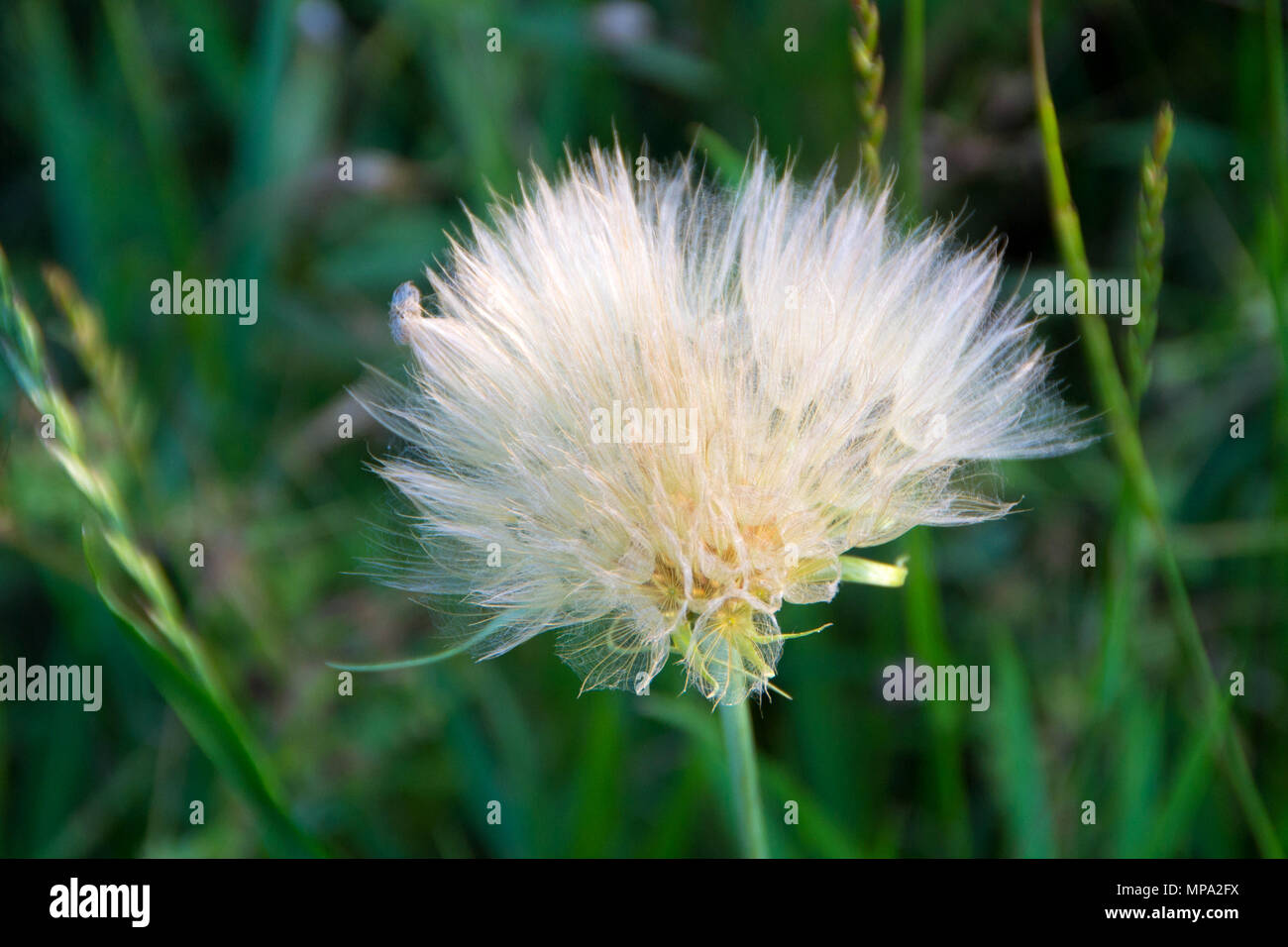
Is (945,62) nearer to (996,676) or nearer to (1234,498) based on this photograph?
(1234,498)

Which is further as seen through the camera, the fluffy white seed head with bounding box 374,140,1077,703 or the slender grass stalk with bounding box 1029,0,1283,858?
the slender grass stalk with bounding box 1029,0,1283,858

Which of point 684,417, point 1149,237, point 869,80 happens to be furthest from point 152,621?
point 1149,237

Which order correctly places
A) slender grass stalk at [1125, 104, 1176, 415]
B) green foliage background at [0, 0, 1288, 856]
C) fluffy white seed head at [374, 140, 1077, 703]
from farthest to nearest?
green foliage background at [0, 0, 1288, 856] → slender grass stalk at [1125, 104, 1176, 415] → fluffy white seed head at [374, 140, 1077, 703]

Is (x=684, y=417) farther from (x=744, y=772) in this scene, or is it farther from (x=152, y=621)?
(x=152, y=621)

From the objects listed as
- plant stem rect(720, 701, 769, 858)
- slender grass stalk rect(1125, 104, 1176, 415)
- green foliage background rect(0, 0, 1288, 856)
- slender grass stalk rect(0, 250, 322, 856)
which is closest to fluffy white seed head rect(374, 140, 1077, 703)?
plant stem rect(720, 701, 769, 858)

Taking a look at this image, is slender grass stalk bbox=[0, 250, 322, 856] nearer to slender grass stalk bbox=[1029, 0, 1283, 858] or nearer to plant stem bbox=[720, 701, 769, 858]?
plant stem bbox=[720, 701, 769, 858]

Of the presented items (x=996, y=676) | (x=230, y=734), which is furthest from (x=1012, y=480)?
(x=230, y=734)
